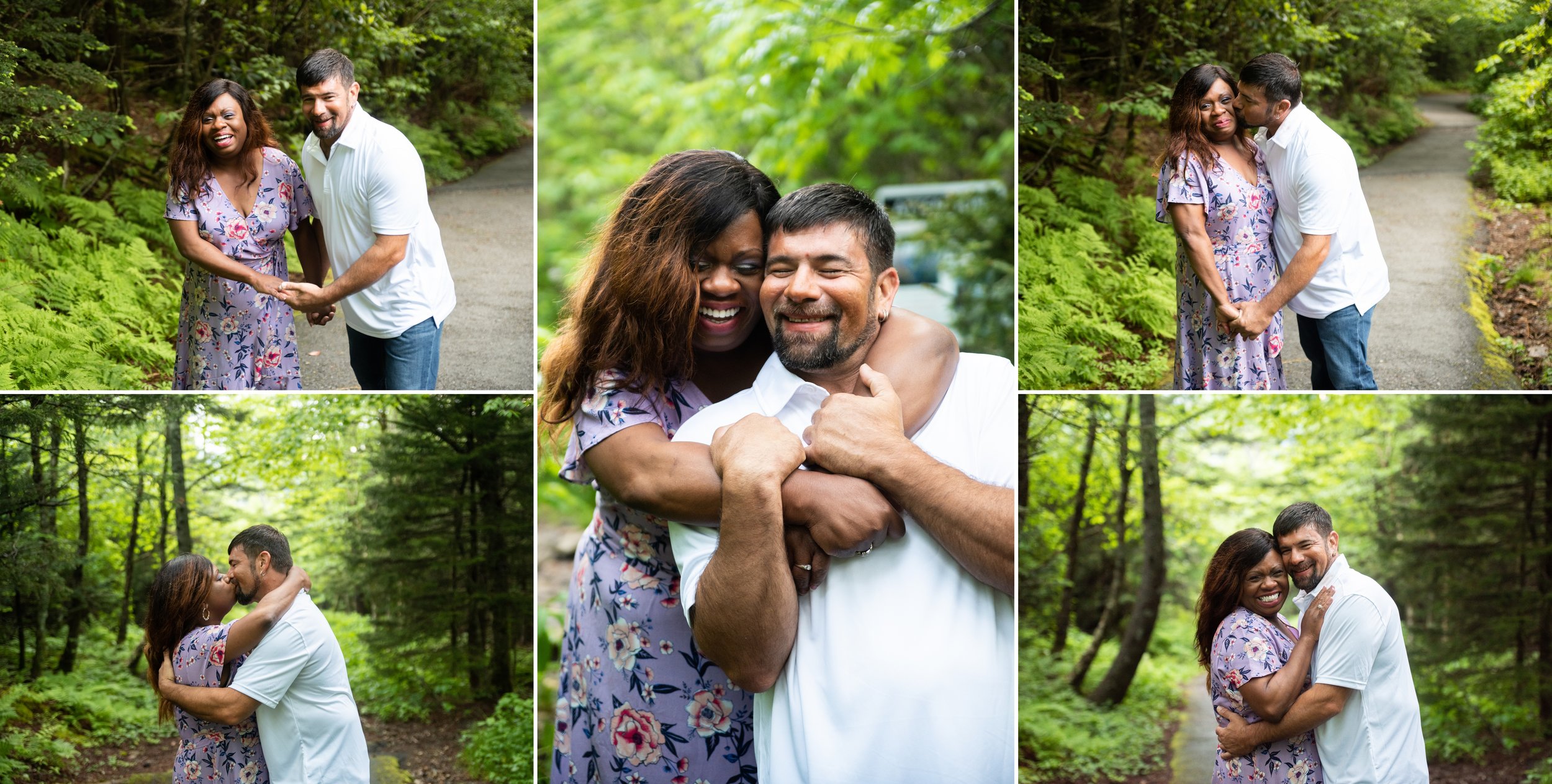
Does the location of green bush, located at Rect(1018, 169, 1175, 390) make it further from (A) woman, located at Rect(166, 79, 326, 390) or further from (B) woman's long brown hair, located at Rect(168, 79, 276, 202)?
(B) woman's long brown hair, located at Rect(168, 79, 276, 202)

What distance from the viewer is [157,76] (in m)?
3.00

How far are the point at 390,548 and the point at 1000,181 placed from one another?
396 cm

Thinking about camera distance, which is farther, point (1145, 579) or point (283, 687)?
point (1145, 579)

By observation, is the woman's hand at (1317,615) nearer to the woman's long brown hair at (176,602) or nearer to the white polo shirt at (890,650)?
the white polo shirt at (890,650)

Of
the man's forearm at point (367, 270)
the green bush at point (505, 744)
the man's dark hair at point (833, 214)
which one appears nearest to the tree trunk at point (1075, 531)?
the man's dark hair at point (833, 214)

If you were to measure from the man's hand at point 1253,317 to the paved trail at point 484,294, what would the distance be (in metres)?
2.03

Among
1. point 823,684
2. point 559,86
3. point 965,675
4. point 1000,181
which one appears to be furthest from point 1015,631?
point 559,86

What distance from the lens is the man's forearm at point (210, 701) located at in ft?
9.86

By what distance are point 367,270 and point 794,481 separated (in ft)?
4.88

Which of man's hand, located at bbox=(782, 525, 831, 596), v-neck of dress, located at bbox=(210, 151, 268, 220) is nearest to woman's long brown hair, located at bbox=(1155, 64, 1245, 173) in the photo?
v-neck of dress, located at bbox=(210, 151, 268, 220)

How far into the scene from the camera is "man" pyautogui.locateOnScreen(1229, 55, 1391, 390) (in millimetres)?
A: 2955

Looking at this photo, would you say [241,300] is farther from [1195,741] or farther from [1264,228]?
[1195,741]

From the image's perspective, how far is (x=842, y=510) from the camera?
220 centimetres

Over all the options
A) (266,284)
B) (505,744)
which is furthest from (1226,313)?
(266,284)
